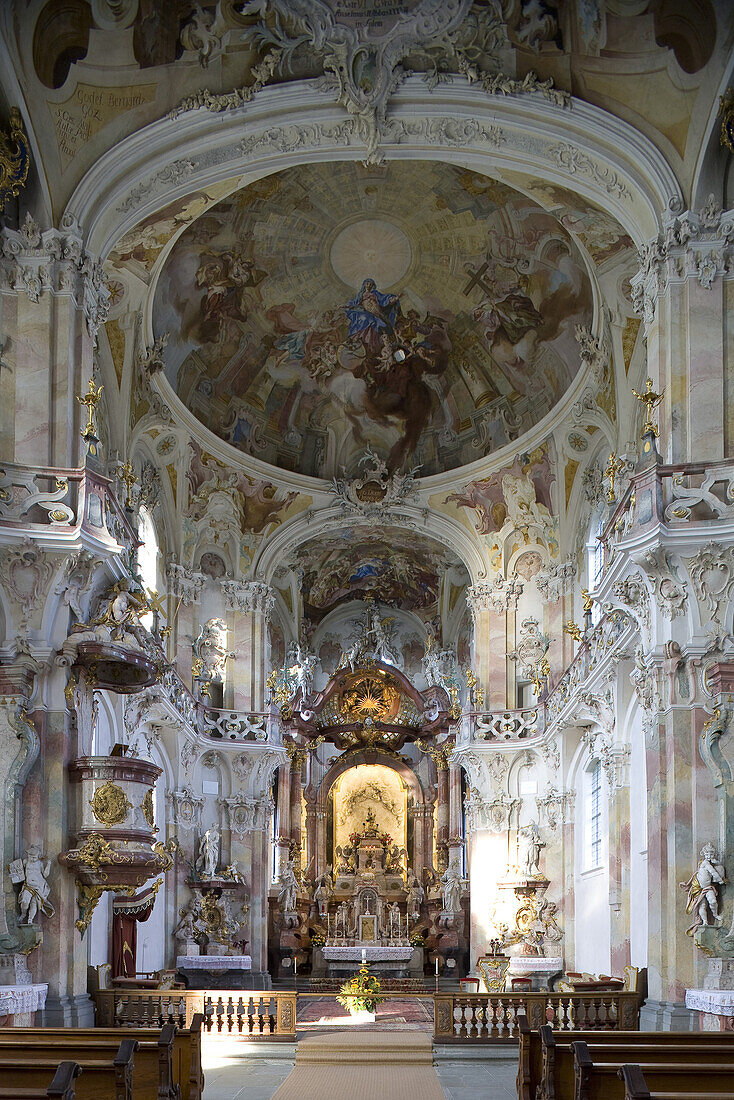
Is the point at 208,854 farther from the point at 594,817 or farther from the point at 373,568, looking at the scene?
the point at 373,568

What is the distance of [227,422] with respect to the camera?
31.7 meters

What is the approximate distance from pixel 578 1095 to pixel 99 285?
15166mm

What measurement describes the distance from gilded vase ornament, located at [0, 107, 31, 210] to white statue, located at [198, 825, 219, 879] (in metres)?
16.5

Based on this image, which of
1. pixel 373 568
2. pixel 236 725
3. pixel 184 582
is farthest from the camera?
pixel 373 568

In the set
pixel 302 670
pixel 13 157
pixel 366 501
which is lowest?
pixel 302 670

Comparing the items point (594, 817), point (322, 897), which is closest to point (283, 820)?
point (322, 897)

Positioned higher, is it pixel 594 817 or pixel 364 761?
pixel 364 761

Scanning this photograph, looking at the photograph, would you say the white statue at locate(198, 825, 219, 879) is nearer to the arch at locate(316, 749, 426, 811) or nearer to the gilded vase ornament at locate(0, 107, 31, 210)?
the arch at locate(316, 749, 426, 811)

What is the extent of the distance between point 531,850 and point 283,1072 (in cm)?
1388

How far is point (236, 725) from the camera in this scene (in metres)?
32.0

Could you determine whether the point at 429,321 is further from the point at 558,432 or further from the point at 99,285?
the point at 99,285

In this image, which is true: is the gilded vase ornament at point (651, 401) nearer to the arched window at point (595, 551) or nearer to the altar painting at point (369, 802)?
the arched window at point (595, 551)

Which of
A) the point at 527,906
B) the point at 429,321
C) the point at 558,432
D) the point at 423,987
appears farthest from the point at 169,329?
the point at 423,987

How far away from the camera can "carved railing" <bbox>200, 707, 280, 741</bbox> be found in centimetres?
3167
